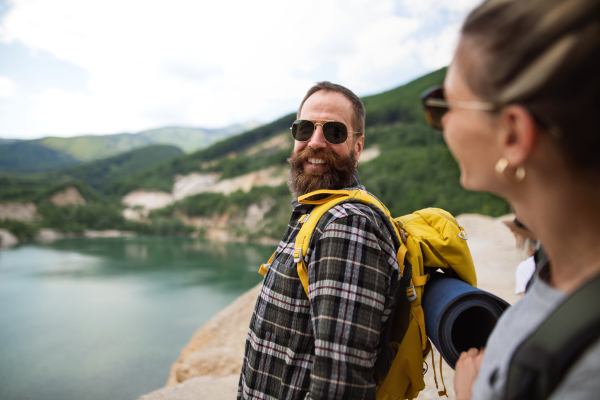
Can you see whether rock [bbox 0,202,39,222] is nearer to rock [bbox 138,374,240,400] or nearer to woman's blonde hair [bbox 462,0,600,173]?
rock [bbox 138,374,240,400]

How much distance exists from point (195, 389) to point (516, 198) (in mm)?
3370

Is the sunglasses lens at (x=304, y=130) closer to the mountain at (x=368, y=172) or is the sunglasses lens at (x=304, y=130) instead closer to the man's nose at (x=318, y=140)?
the man's nose at (x=318, y=140)

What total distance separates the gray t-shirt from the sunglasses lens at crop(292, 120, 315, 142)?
107 centimetres

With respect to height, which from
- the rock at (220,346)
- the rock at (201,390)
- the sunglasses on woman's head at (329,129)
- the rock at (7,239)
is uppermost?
the sunglasses on woman's head at (329,129)

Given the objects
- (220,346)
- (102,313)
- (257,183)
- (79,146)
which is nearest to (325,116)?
(220,346)

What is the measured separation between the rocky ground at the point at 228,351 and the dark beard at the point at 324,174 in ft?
6.50

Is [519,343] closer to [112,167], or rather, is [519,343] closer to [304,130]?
[304,130]

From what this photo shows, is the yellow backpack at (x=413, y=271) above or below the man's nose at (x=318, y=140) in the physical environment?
below

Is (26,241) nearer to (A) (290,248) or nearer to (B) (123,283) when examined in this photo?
(B) (123,283)

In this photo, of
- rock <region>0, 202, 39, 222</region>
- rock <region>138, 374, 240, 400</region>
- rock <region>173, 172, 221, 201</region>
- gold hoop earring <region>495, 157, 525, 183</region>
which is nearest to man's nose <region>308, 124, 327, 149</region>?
gold hoop earring <region>495, 157, 525, 183</region>

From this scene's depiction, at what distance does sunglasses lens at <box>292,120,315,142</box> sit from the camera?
153 cm

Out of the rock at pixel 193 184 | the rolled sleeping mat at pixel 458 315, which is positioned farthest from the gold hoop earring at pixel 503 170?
the rock at pixel 193 184

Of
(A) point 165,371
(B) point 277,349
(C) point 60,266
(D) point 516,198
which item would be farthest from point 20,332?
(D) point 516,198

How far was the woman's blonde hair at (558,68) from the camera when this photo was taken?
48 cm
